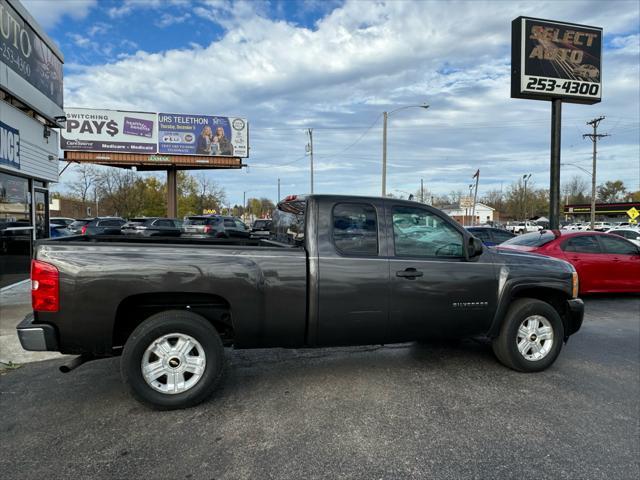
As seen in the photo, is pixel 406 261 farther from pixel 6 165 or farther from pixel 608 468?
pixel 6 165

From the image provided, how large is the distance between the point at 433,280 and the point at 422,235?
475mm

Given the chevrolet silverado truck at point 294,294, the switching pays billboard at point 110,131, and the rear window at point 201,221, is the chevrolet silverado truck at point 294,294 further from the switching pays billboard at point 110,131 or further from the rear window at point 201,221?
the switching pays billboard at point 110,131

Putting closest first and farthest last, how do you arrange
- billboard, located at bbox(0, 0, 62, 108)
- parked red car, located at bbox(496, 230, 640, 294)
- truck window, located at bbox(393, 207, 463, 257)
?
truck window, located at bbox(393, 207, 463, 257), billboard, located at bbox(0, 0, 62, 108), parked red car, located at bbox(496, 230, 640, 294)

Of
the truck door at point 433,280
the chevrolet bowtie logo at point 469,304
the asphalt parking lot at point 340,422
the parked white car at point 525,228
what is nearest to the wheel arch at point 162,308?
the asphalt parking lot at point 340,422

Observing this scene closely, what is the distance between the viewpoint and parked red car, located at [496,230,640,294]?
339 inches

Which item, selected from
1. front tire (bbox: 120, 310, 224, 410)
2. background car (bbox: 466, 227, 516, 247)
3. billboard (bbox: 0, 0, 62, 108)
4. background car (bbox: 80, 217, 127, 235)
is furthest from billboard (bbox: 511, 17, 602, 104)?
background car (bbox: 80, 217, 127, 235)

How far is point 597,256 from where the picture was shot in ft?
28.6

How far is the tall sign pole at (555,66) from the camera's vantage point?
1480cm

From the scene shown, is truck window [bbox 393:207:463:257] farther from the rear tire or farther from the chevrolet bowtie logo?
the rear tire

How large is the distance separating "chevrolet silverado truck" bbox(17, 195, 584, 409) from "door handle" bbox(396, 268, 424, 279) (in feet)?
0.04

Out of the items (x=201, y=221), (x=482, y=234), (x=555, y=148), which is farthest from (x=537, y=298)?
(x=201, y=221)

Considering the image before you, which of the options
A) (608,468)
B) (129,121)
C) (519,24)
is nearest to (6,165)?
(608,468)

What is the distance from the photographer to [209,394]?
12.0ft

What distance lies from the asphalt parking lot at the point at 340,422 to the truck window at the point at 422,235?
1315mm
